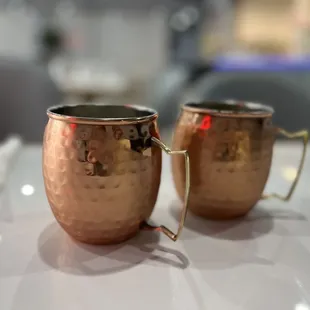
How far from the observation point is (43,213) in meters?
0.49

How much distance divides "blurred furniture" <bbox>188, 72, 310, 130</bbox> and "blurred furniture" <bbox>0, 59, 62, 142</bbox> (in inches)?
22.4

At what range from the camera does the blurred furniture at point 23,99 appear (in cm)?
142

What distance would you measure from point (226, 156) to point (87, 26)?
132 inches

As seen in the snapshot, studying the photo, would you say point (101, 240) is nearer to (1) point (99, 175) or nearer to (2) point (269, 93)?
(1) point (99, 175)

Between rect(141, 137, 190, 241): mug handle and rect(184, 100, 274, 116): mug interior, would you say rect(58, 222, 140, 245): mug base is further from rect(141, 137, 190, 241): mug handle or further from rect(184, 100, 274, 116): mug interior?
rect(184, 100, 274, 116): mug interior

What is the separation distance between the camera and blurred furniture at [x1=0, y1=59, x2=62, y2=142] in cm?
142

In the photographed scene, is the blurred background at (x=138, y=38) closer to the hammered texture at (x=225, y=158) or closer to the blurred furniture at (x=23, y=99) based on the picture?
the blurred furniture at (x=23, y=99)

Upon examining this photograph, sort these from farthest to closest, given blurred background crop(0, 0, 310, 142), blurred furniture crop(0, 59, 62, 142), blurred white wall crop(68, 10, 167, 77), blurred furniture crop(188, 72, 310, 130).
A: blurred white wall crop(68, 10, 167, 77) < blurred background crop(0, 0, 310, 142) < blurred furniture crop(0, 59, 62, 142) < blurred furniture crop(188, 72, 310, 130)

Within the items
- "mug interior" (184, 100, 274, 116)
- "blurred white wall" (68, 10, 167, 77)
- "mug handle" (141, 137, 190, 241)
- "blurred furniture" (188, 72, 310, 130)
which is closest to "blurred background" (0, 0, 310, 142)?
"blurred white wall" (68, 10, 167, 77)

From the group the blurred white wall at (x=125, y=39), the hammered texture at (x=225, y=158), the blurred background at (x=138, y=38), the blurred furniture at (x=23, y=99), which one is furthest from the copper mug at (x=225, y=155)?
the blurred white wall at (x=125, y=39)

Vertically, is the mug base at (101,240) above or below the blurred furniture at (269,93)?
below

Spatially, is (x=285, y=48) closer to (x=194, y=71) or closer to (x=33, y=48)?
(x=194, y=71)

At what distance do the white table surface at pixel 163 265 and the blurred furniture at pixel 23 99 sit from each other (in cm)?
94

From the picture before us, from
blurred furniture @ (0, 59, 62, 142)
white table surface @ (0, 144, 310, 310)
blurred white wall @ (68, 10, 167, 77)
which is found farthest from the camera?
blurred white wall @ (68, 10, 167, 77)
